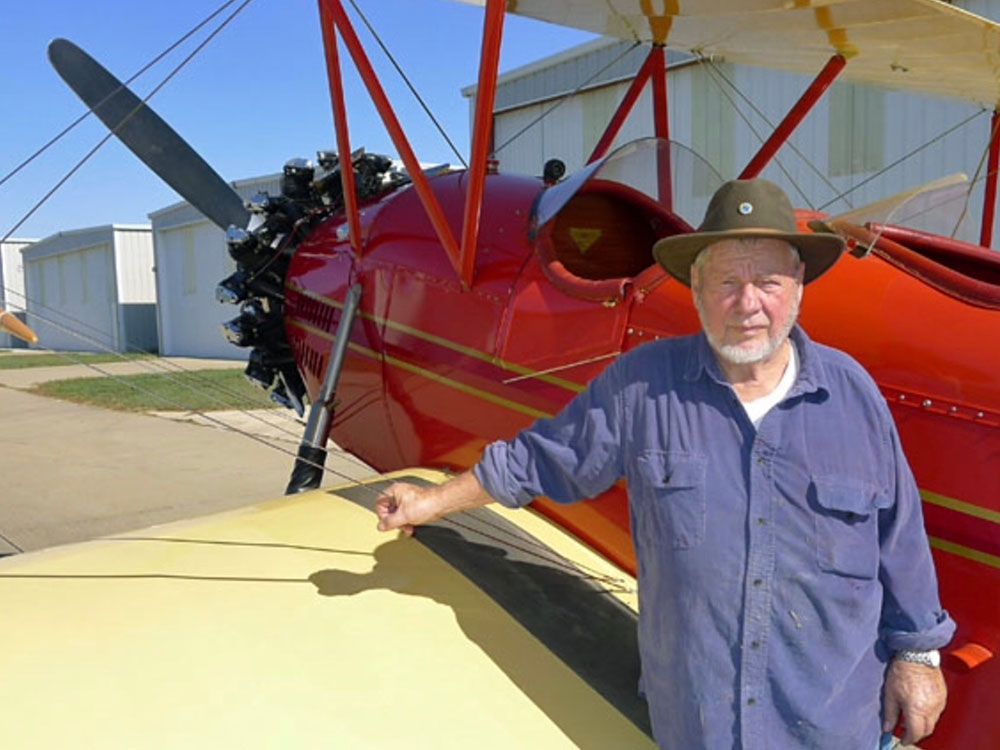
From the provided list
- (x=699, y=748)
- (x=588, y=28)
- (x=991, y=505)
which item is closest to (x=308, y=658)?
(x=699, y=748)

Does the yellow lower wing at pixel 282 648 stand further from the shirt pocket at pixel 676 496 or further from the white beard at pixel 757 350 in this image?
the white beard at pixel 757 350

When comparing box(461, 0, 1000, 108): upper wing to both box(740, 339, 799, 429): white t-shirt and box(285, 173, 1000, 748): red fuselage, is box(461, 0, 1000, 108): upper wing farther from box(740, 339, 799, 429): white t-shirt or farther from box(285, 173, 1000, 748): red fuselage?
box(740, 339, 799, 429): white t-shirt

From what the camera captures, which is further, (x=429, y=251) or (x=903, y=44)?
(x=903, y=44)

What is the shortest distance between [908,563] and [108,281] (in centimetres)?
3509

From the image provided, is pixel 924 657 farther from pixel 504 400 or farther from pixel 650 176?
pixel 650 176

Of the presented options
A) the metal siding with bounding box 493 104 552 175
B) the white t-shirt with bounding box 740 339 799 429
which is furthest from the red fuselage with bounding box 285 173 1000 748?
the metal siding with bounding box 493 104 552 175

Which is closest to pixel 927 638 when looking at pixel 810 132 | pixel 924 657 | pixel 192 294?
pixel 924 657

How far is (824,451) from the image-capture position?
1596 mm

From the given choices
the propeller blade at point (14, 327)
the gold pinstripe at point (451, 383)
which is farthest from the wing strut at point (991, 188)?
the propeller blade at point (14, 327)

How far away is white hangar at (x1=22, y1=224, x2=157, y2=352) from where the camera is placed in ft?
106

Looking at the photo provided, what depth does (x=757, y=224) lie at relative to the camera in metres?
1.69

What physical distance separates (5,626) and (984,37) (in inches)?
162

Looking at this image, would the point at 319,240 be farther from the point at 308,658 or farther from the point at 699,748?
the point at 699,748

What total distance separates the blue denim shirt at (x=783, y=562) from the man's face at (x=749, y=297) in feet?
0.20
